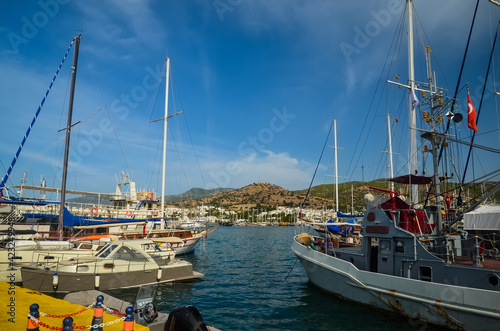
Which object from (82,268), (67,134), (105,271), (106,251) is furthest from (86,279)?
(67,134)

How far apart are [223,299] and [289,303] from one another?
350 centimetres

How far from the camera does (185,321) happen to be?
19.9 ft

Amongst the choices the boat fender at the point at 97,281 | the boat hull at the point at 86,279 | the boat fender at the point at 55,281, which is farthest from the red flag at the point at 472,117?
the boat fender at the point at 55,281

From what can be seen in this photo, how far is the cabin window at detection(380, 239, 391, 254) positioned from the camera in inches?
564

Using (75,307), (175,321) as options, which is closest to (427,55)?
(175,321)

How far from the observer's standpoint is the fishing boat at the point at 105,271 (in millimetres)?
15383

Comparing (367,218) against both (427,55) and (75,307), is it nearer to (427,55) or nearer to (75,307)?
(427,55)

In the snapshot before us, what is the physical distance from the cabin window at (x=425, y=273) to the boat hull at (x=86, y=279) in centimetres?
1310

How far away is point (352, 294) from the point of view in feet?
49.5

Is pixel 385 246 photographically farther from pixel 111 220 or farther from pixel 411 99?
pixel 111 220

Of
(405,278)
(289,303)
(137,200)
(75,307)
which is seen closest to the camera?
(75,307)

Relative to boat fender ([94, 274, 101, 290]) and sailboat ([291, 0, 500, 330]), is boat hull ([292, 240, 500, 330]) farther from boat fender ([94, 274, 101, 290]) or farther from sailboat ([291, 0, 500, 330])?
boat fender ([94, 274, 101, 290])

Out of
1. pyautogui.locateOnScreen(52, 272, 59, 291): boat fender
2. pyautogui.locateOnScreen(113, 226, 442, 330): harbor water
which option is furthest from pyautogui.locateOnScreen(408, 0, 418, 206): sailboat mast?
pyautogui.locateOnScreen(52, 272, 59, 291): boat fender

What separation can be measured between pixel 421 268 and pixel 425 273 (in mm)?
231
